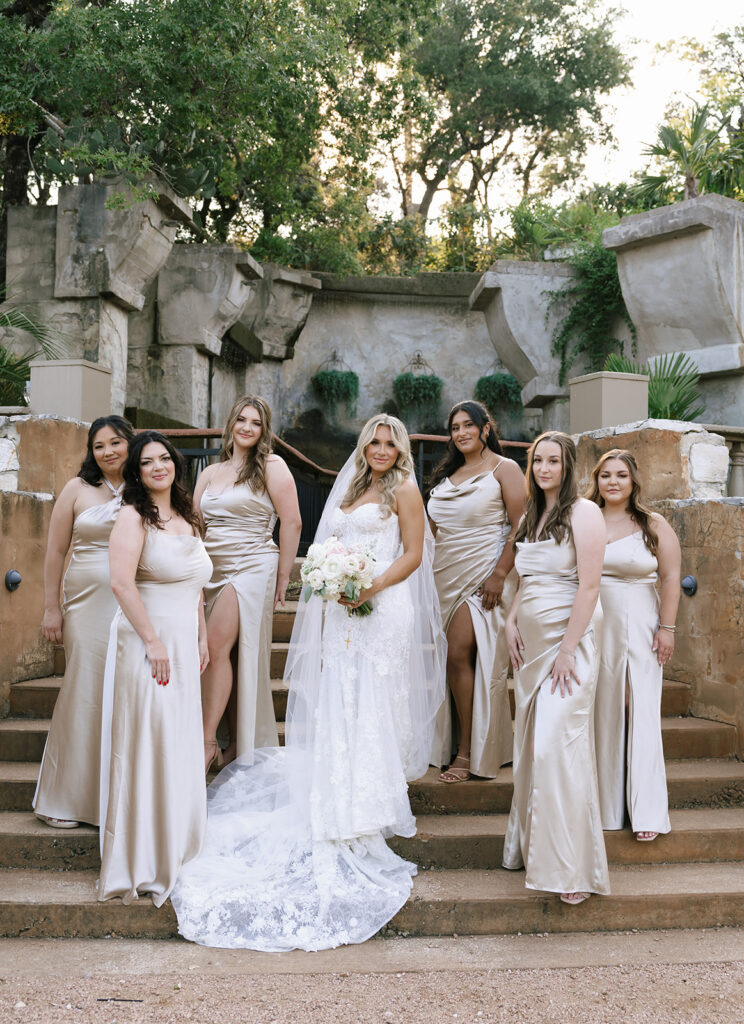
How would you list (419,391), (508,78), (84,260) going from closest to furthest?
(84,260) < (419,391) < (508,78)

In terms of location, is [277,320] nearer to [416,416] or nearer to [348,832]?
[416,416]

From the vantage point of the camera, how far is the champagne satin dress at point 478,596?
4.45 metres

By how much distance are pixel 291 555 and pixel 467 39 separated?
17.8 metres

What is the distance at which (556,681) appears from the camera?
3.63 m

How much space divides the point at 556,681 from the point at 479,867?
3.32 feet

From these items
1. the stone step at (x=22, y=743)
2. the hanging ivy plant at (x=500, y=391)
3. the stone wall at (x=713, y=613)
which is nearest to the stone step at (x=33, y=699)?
the stone step at (x=22, y=743)

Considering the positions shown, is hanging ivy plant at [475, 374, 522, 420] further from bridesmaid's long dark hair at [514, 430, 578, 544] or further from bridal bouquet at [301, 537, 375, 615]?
bridal bouquet at [301, 537, 375, 615]

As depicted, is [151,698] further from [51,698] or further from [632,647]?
[632,647]

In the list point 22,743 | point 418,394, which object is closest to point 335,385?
point 418,394

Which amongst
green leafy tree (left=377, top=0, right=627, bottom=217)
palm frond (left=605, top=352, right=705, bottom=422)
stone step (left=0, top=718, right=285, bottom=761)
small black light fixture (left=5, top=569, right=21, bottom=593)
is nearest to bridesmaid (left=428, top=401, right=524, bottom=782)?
stone step (left=0, top=718, right=285, bottom=761)

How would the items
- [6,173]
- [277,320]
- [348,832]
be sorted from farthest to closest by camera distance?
[277,320] < [6,173] < [348,832]

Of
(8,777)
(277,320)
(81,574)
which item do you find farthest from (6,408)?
(277,320)

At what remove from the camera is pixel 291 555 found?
457 cm

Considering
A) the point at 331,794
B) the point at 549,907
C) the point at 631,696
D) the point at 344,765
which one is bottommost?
the point at 549,907
